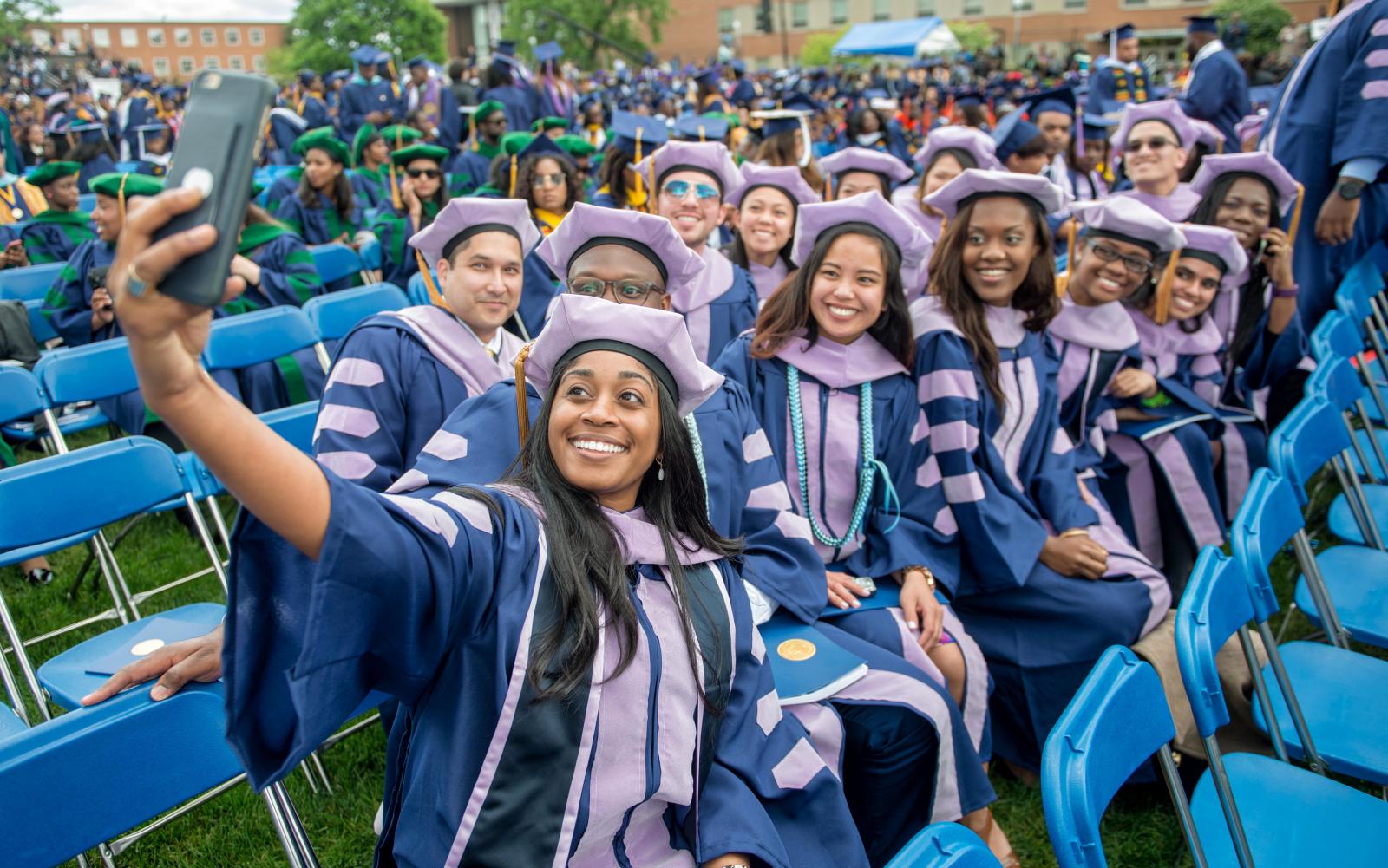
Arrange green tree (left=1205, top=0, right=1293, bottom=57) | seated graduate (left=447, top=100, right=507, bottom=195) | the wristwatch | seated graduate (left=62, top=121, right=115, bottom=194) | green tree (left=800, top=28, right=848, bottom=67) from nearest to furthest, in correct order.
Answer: the wristwatch, seated graduate (left=447, top=100, right=507, bottom=195), seated graduate (left=62, top=121, right=115, bottom=194), green tree (left=1205, top=0, right=1293, bottom=57), green tree (left=800, top=28, right=848, bottom=67)

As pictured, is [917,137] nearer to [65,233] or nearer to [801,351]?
[65,233]

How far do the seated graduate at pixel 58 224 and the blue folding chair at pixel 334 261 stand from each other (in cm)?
140

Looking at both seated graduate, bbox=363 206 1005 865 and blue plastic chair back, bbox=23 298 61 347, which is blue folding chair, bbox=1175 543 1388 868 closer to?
seated graduate, bbox=363 206 1005 865

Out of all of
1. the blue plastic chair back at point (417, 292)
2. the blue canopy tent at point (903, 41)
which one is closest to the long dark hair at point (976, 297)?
the blue plastic chair back at point (417, 292)

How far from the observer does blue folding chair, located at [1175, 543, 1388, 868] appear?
170 centimetres

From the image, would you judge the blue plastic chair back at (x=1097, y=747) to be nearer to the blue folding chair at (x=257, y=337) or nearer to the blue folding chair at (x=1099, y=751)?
the blue folding chair at (x=1099, y=751)

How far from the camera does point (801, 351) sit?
2.75 metres

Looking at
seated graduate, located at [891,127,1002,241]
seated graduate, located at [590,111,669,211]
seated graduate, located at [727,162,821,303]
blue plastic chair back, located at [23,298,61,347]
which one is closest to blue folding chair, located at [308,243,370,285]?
blue plastic chair back, located at [23,298,61,347]

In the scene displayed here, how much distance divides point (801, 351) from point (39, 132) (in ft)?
41.7

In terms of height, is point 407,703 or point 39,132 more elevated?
point 39,132

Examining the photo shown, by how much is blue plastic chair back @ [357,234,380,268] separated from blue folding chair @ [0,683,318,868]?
5091 millimetres

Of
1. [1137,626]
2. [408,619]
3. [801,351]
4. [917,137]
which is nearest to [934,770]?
[1137,626]

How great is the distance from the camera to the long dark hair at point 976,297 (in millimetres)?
2930

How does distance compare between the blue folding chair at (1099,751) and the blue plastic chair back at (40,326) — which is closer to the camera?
the blue folding chair at (1099,751)
